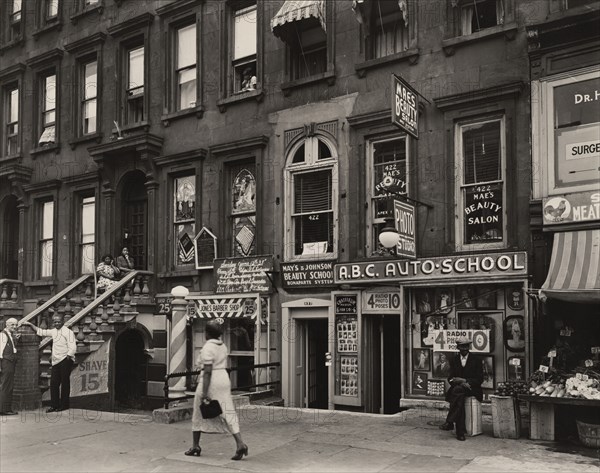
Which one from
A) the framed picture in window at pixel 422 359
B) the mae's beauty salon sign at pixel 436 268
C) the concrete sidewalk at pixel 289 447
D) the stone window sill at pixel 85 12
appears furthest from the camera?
the stone window sill at pixel 85 12

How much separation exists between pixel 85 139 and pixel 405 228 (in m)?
11.4

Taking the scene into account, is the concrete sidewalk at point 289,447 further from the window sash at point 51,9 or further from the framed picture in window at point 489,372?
the window sash at point 51,9

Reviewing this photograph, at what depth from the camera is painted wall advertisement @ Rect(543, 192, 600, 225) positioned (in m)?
11.4

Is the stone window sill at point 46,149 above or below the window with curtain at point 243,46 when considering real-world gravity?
below

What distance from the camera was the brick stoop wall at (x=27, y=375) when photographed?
14109 mm

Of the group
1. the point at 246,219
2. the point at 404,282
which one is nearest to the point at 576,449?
the point at 404,282

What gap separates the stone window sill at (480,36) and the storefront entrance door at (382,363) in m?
5.52

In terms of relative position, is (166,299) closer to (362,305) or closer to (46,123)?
(362,305)

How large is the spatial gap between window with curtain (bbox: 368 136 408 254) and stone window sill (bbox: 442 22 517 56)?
198 centimetres

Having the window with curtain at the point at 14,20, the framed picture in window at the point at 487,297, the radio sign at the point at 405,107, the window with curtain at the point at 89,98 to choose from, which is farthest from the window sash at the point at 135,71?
the framed picture in window at the point at 487,297

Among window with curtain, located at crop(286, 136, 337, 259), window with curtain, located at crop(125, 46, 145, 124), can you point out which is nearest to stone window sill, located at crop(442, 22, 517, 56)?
window with curtain, located at crop(286, 136, 337, 259)

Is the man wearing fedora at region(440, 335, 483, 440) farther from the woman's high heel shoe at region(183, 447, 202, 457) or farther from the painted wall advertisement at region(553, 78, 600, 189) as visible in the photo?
the woman's high heel shoe at region(183, 447, 202, 457)

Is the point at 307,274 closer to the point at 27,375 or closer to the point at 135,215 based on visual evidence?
the point at 27,375

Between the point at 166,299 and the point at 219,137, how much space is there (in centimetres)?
429
